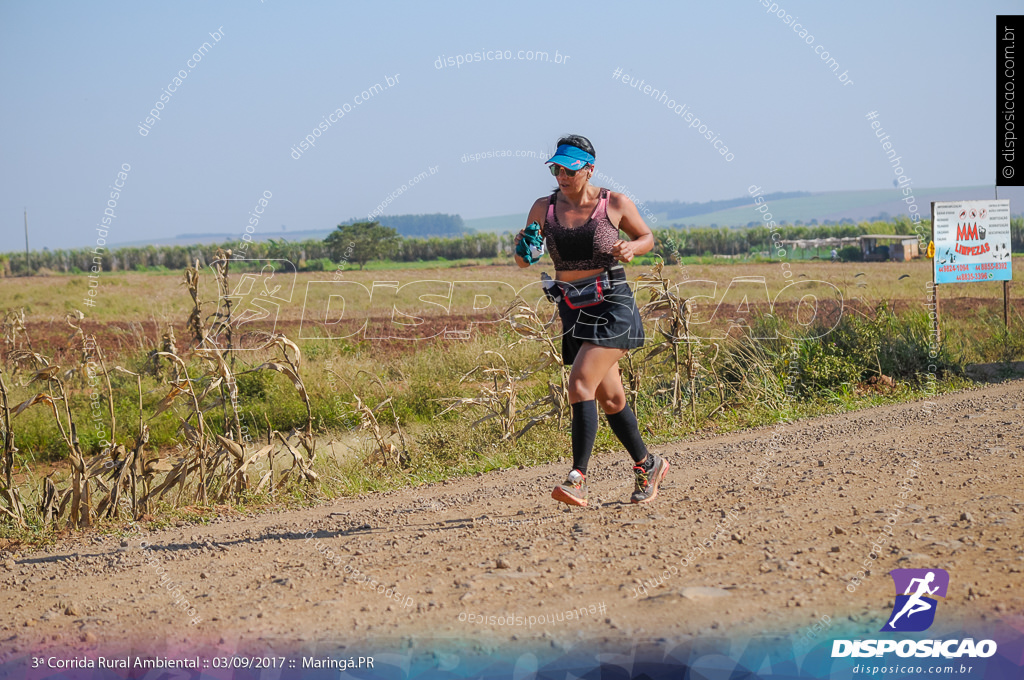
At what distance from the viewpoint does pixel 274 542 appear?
15.1 ft

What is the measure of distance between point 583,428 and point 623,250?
938 mm

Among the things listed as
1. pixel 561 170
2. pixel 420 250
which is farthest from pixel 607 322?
pixel 420 250

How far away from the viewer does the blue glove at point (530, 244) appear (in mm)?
4496

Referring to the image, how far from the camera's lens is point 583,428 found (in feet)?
15.0

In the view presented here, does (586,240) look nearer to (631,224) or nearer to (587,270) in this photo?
(587,270)

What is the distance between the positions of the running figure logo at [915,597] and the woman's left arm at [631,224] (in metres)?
1.95

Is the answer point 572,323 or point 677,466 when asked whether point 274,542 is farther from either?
point 677,466

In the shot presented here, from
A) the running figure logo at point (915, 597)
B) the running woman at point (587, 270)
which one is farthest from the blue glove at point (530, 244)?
the running figure logo at point (915, 597)

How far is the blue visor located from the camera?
4480 mm

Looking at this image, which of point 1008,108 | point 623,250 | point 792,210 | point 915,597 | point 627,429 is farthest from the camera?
point 792,210

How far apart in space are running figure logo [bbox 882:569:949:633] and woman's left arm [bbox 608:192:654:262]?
1.95 metres

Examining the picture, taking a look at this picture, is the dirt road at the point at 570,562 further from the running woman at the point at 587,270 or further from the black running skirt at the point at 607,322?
the black running skirt at the point at 607,322

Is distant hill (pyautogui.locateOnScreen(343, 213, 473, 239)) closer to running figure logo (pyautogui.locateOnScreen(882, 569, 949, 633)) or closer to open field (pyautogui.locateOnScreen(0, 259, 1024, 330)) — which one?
open field (pyautogui.locateOnScreen(0, 259, 1024, 330))

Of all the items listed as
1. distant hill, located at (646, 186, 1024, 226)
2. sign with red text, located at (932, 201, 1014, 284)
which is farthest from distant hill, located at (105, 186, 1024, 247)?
sign with red text, located at (932, 201, 1014, 284)
